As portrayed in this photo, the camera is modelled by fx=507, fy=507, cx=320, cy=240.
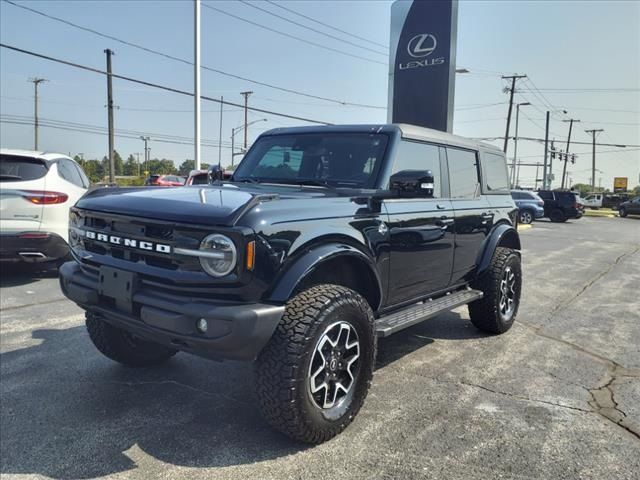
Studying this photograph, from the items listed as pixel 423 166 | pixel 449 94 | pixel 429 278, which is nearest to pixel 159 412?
pixel 429 278

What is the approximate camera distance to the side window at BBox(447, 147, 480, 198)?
4676mm

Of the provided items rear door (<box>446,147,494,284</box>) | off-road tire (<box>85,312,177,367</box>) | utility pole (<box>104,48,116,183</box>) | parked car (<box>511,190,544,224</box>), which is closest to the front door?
rear door (<box>446,147,494,284</box>)

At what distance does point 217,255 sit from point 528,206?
2552 cm

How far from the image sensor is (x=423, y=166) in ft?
13.9

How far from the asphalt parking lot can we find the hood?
3.41 feet

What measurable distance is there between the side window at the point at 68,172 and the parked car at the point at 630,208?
3884 centimetres

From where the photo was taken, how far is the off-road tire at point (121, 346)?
3.78 metres

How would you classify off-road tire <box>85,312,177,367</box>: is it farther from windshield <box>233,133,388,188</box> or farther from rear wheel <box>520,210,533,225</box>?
rear wheel <box>520,210,533,225</box>

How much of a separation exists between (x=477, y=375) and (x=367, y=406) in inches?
45.4

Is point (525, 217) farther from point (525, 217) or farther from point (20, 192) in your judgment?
point (20, 192)

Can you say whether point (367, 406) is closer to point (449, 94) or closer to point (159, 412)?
point (159, 412)

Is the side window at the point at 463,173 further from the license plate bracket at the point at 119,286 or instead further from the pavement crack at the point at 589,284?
the license plate bracket at the point at 119,286

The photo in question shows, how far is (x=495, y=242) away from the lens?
204 inches

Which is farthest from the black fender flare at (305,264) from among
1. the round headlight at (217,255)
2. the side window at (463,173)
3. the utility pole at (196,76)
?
the utility pole at (196,76)
